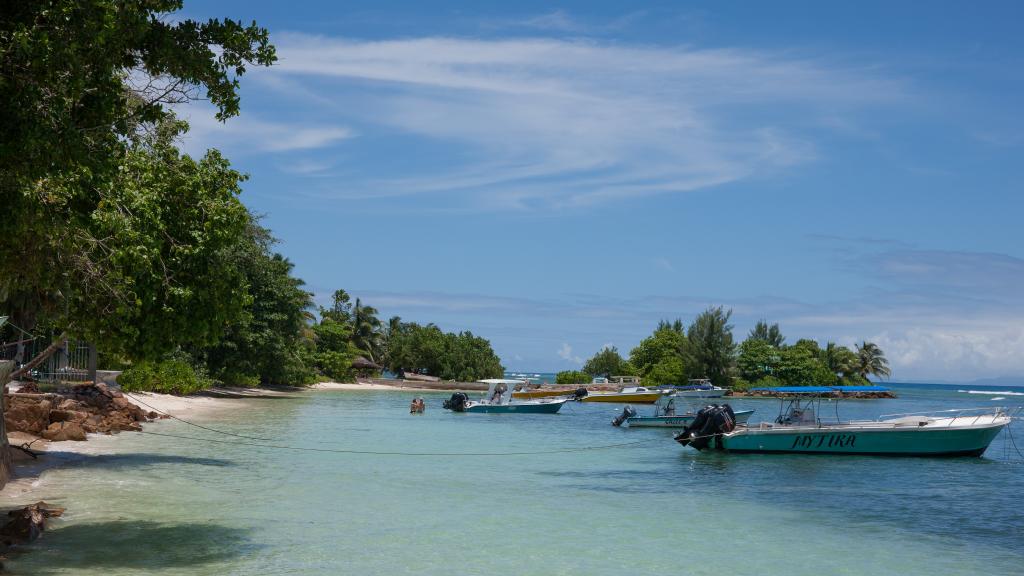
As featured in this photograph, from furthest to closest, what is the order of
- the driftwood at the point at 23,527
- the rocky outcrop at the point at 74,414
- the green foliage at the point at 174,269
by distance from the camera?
the rocky outcrop at the point at 74,414 → the green foliage at the point at 174,269 → the driftwood at the point at 23,527

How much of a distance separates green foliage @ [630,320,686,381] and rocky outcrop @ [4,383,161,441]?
7553cm

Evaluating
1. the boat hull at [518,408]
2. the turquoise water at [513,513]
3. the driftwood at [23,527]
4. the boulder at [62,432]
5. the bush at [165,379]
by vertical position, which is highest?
the bush at [165,379]

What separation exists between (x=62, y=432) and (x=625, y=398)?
189ft

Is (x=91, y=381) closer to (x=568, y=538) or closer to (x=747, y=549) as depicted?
(x=568, y=538)

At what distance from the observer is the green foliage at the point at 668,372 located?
324 feet

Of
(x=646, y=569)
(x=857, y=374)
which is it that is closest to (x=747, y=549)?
(x=646, y=569)

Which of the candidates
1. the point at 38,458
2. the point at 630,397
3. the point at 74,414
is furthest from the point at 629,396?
the point at 38,458

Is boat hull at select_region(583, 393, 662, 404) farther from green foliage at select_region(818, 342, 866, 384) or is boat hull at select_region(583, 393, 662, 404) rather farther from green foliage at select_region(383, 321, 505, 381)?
green foliage at select_region(818, 342, 866, 384)

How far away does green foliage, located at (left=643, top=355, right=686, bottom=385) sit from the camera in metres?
98.8

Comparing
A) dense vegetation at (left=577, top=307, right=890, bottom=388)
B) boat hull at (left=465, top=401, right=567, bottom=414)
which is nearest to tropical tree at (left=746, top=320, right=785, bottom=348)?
dense vegetation at (left=577, top=307, right=890, bottom=388)

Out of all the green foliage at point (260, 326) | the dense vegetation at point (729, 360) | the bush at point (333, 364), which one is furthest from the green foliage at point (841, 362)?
the green foliage at point (260, 326)

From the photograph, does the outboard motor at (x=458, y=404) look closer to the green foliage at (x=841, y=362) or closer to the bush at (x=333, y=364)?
the bush at (x=333, y=364)

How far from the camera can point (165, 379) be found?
4578 cm

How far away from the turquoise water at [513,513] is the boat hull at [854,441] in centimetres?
57
